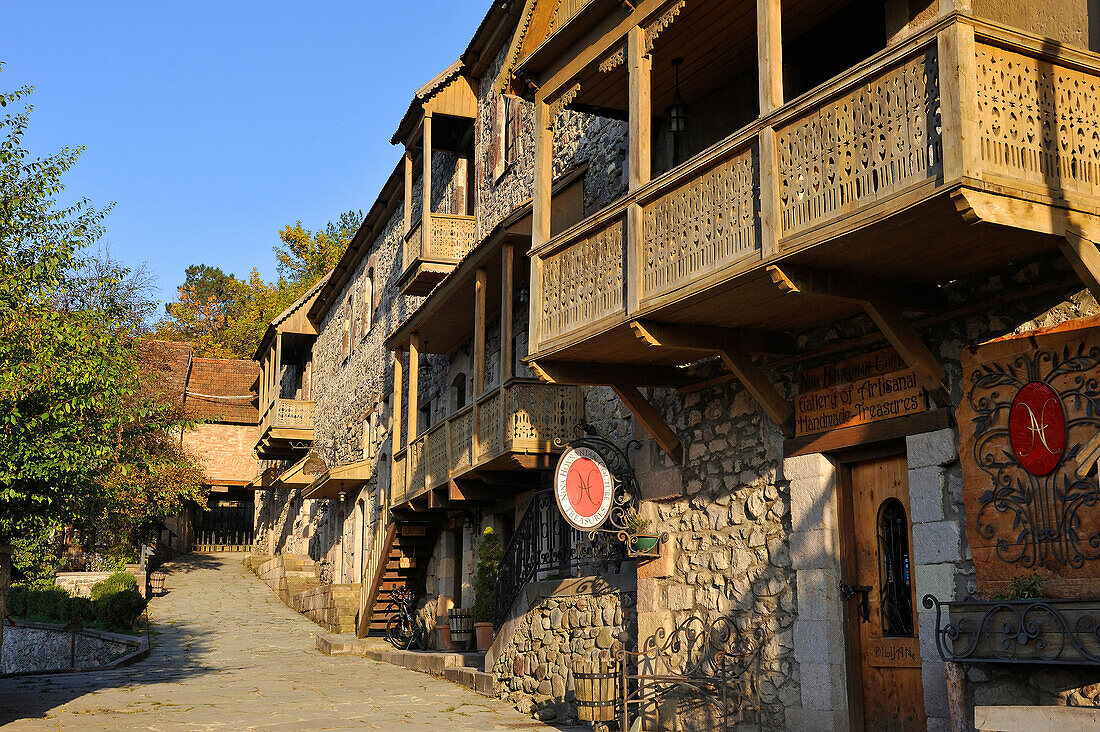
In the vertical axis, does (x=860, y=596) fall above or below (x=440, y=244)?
below

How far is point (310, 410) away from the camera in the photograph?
3145cm

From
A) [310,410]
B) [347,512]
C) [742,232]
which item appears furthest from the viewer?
[310,410]

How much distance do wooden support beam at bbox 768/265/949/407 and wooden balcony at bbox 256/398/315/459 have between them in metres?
25.6

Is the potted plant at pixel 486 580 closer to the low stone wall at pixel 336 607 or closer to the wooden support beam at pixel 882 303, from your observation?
the low stone wall at pixel 336 607

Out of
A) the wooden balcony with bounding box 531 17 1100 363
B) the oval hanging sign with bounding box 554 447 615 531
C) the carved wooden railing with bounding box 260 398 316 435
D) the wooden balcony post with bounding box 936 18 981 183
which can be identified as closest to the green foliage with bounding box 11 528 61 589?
the carved wooden railing with bounding box 260 398 316 435

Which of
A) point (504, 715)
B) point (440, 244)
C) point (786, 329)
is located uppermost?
point (440, 244)

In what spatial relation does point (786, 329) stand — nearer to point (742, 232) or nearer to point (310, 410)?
point (742, 232)

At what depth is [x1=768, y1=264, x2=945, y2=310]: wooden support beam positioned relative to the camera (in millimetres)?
6953

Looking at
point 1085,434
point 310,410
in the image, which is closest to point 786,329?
point 1085,434

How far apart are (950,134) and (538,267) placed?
480 cm

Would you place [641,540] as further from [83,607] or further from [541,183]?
[83,607]

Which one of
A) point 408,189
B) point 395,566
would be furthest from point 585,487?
point 408,189

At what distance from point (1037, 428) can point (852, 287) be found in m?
1.45

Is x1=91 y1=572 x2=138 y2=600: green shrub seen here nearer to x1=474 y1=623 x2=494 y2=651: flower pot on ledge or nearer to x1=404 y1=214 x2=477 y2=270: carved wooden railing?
x1=404 y1=214 x2=477 y2=270: carved wooden railing
